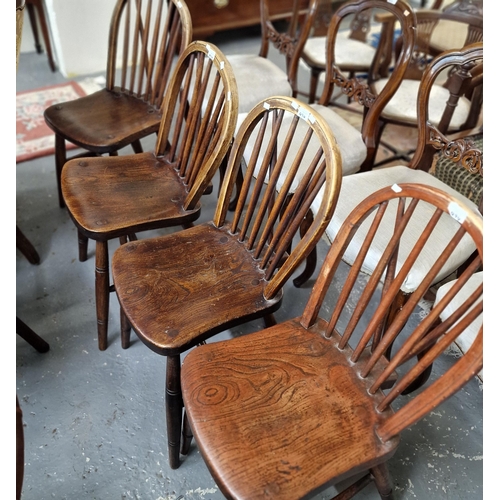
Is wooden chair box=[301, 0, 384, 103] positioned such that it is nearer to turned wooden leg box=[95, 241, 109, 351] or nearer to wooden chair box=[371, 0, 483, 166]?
wooden chair box=[371, 0, 483, 166]

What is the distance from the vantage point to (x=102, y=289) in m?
1.43

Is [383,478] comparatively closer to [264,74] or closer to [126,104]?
[126,104]

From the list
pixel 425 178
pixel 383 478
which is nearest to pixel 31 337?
pixel 383 478

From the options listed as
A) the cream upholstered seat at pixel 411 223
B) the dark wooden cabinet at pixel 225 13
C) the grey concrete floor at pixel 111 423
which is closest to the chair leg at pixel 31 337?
the grey concrete floor at pixel 111 423

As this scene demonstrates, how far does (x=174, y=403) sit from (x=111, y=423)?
0.37m

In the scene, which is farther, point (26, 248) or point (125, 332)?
point (26, 248)

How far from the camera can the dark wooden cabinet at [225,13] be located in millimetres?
3201

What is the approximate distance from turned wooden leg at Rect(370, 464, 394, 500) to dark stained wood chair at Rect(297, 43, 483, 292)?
17.0 inches

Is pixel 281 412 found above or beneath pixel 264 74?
beneath

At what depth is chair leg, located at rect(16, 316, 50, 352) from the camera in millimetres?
1439

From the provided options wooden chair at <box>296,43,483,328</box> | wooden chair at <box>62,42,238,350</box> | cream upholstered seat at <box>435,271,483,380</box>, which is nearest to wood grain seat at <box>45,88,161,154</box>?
wooden chair at <box>62,42,238,350</box>

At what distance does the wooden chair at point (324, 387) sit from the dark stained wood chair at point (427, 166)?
1.11 ft

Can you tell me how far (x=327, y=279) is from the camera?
3.27 ft

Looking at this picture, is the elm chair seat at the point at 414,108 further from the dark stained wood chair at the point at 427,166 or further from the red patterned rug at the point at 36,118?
the red patterned rug at the point at 36,118
